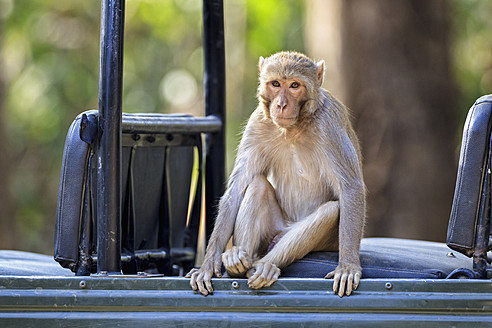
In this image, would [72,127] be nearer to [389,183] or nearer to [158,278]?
[158,278]

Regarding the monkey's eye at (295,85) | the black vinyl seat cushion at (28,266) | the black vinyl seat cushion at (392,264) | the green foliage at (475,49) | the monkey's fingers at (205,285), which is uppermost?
the green foliage at (475,49)

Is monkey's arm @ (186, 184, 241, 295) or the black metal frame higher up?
the black metal frame

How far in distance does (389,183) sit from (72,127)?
15.7 ft

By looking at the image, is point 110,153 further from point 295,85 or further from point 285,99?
point 295,85

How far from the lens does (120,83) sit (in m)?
3.15

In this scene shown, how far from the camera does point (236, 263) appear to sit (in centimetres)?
342

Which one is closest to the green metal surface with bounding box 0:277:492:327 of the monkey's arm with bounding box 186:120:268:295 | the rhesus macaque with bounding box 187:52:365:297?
the rhesus macaque with bounding box 187:52:365:297

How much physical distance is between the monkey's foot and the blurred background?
145cm

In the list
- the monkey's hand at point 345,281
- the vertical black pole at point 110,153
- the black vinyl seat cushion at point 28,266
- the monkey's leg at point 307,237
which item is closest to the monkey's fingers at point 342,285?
the monkey's hand at point 345,281

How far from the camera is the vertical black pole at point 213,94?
4484 millimetres

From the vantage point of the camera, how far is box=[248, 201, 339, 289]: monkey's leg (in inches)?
139

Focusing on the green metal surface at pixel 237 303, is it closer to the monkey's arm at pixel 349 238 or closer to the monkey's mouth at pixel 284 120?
the monkey's arm at pixel 349 238

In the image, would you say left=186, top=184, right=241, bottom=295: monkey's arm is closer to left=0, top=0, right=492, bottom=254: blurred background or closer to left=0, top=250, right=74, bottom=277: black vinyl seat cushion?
left=0, top=250, right=74, bottom=277: black vinyl seat cushion

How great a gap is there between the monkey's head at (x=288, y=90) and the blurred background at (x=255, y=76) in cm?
95
